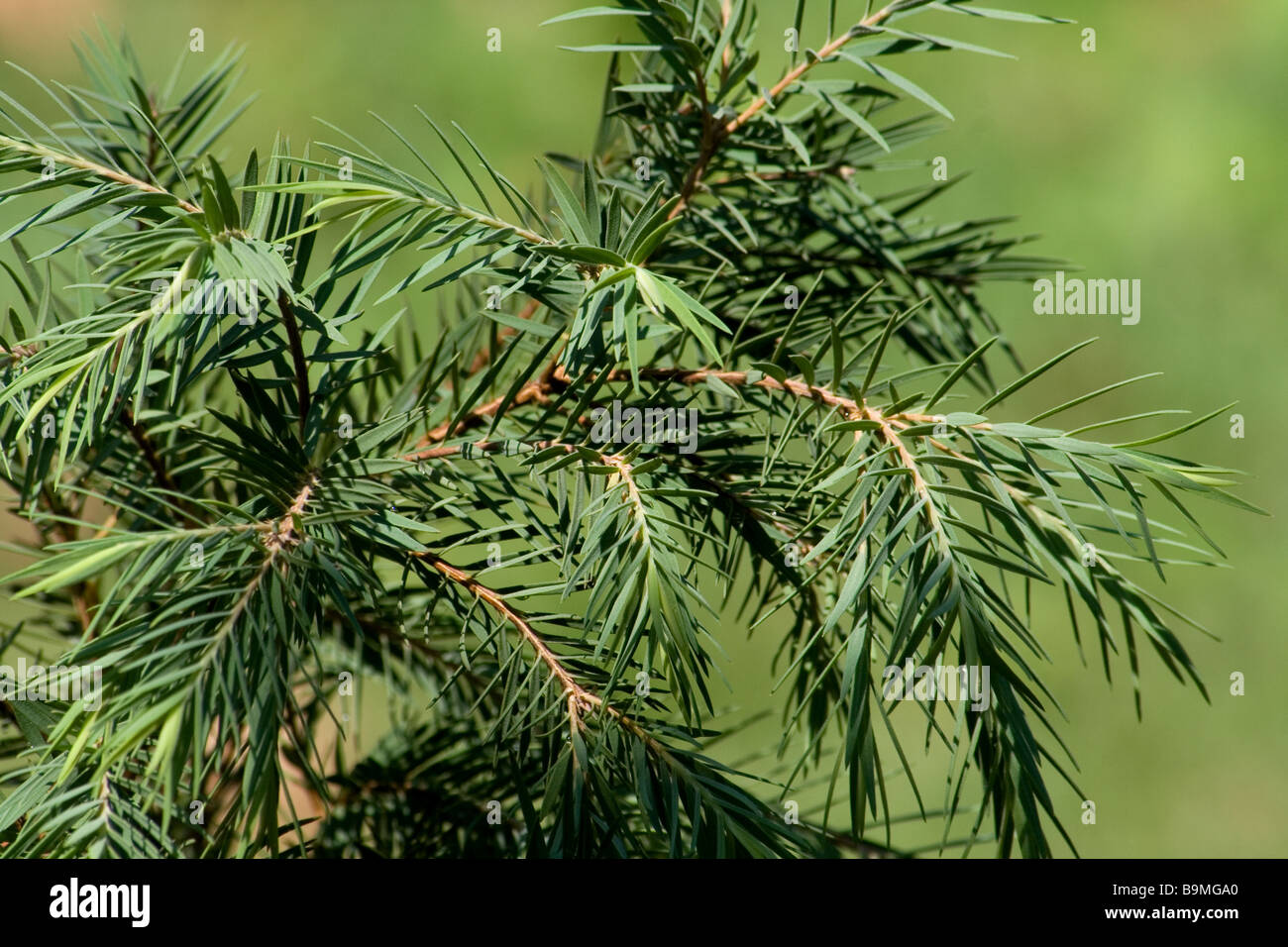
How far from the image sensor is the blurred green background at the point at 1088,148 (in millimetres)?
1302

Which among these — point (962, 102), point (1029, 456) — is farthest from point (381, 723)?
point (962, 102)

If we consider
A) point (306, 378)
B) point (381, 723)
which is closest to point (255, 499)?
point (306, 378)

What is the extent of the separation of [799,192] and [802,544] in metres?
0.16

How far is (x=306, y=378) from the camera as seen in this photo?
342 mm

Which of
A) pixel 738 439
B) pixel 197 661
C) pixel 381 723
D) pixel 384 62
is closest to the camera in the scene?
pixel 197 661

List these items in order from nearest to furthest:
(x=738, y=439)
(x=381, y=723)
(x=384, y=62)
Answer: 1. (x=738, y=439)
2. (x=381, y=723)
3. (x=384, y=62)

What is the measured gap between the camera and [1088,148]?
153 centimetres

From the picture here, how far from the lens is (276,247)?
0.31 metres

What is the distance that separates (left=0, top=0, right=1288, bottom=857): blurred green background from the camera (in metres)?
1.30

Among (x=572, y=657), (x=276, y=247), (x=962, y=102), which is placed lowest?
(x=572, y=657)

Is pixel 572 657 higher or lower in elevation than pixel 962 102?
lower

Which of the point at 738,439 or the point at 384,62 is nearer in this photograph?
the point at 738,439

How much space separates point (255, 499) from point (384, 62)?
139 cm
